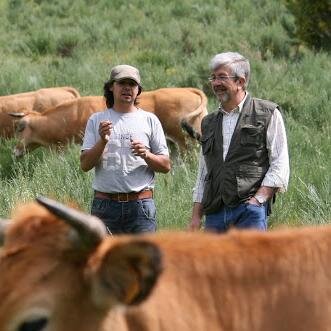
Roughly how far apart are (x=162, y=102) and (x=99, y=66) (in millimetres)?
5057

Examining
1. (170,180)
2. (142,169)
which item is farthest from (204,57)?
(142,169)

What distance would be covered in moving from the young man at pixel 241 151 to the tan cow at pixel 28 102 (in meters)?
10.3

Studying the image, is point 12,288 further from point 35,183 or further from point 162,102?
point 162,102

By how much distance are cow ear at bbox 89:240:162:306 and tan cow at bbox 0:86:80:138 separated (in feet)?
42.4

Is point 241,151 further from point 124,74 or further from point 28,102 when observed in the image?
point 28,102

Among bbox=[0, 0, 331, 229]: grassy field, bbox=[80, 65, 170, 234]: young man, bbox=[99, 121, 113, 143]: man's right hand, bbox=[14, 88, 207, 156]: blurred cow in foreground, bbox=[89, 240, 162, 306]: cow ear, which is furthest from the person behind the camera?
bbox=[14, 88, 207, 156]: blurred cow in foreground

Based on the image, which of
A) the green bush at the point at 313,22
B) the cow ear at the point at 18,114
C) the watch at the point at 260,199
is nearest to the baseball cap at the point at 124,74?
the watch at the point at 260,199

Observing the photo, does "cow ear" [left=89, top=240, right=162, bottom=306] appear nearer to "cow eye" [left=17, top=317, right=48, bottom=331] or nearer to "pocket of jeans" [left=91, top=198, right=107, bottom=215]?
"cow eye" [left=17, top=317, right=48, bottom=331]

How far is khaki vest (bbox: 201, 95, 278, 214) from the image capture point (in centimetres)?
538

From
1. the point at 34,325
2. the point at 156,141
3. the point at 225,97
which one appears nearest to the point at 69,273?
the point at 34,325

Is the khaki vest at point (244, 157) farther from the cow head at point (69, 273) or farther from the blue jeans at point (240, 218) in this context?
the cow head at point (69, 273)

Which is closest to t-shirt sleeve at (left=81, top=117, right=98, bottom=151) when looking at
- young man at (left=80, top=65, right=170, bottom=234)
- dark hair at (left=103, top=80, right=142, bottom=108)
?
young man at (left=80, top=65, right=170, bottom=234)

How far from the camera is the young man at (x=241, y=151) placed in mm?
5336

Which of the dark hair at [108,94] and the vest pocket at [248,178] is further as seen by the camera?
the dark hair at [108,94]
